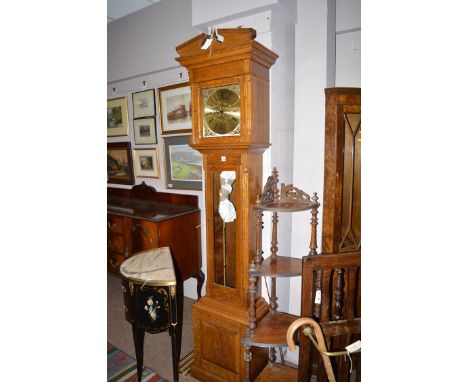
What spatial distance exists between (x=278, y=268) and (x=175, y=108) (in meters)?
2.35

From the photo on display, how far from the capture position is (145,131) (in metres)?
3.89

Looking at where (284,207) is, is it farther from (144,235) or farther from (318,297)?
(144,235)

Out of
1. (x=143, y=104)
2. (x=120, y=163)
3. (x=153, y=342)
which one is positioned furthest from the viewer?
(x=120, y=163)

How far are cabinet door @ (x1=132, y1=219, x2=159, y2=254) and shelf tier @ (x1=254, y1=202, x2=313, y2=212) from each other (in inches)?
50.9

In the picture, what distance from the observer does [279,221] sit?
236 cm

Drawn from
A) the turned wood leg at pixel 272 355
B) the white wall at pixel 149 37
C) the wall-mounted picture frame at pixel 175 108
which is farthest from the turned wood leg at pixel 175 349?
the white wall at pixel 149 37

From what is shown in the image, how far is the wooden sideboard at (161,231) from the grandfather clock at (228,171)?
2.39ft

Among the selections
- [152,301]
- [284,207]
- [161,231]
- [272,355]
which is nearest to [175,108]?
[161,231]

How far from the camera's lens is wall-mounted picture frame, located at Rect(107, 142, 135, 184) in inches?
164

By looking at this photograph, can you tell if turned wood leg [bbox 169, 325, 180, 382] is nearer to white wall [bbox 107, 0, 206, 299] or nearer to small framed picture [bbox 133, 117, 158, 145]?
white wall [bbox 107, 0, 206, 299]

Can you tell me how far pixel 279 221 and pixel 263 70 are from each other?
114 centimetres
